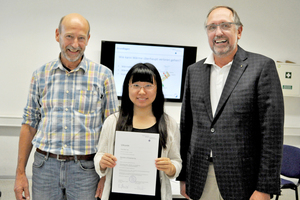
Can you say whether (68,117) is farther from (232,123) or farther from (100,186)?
(232,123)

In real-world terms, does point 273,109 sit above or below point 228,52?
below

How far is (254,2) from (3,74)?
13.7 ft

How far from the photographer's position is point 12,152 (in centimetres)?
387

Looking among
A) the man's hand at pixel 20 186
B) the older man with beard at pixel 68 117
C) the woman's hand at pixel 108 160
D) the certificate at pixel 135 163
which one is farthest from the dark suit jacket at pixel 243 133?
the man's hand at pixel 20 186

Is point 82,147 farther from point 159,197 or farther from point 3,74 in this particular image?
point 3,74

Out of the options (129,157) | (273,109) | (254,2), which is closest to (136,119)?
(129,157)

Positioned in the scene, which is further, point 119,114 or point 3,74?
point 3,74

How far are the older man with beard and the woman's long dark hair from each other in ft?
0.73

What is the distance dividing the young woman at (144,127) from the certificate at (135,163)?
0.05 metres

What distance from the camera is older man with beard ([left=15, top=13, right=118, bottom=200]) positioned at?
1.60 meters

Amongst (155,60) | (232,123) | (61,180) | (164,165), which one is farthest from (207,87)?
(155,60)

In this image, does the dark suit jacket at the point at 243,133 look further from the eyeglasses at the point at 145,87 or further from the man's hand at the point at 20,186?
the man's hand at the point at 20,186

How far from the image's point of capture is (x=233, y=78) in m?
1.52

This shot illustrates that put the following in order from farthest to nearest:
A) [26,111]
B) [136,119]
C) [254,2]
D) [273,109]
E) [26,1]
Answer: [254,2] → [26,1] → [26,111] → [136,119] → [273,109]
